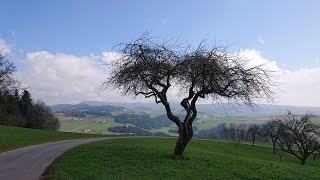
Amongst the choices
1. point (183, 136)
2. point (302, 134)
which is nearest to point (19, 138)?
point (183, 136)

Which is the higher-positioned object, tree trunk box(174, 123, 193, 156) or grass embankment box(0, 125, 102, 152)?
tree trunk box(174, 123, 193, 156)

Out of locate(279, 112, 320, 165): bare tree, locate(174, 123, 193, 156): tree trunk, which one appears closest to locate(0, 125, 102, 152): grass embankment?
locate(174, 123, 193, 156): tree trunk

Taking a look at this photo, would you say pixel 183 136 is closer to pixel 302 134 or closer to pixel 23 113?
pixel 302 134

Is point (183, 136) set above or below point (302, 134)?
above

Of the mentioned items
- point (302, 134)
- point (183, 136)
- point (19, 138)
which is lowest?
point (302, 134)

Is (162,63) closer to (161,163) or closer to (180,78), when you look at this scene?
(180,78)

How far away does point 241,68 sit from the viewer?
75.6 feet

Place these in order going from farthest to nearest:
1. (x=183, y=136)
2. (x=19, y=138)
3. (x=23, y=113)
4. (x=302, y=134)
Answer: (x=23, y=113), (x=302, y=134), (x=19, y=138), (x=183, y=136)

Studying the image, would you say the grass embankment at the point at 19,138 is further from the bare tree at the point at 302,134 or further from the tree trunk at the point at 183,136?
the bare tree at the point at 302,134

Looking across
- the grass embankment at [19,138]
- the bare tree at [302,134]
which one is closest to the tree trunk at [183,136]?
the grass embankment at [19,138]

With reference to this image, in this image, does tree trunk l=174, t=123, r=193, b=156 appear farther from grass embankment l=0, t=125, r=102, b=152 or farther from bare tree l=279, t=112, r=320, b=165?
bare tree l=279, t=112, r=320, b=165

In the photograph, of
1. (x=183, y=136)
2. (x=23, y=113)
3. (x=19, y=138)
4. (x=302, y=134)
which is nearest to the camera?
(x=183, y=136)

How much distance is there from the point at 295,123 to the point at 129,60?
136ft

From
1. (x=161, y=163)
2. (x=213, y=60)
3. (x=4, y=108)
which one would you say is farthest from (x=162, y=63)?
(x=4, y=108)
